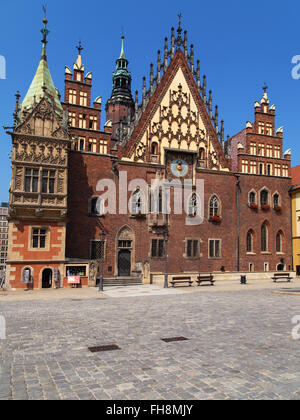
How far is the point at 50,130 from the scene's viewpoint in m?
26.3

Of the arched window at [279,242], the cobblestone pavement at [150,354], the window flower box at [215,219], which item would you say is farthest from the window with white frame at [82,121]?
the arched window at [279,242]

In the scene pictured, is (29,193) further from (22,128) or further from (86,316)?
(86,316)

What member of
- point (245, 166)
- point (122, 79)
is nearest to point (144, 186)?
point (245, 166)

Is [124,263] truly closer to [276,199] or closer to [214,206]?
[214,206]

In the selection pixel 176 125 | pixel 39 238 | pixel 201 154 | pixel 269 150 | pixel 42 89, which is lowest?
pixel 39 238

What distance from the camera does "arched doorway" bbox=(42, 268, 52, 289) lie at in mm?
25375

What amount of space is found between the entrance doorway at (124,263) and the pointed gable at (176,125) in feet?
27.7

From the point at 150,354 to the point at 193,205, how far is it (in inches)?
1017

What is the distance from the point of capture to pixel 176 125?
3394 centimetres
